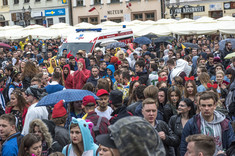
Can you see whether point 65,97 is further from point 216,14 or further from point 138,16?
point 138,16

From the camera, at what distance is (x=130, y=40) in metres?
22.2

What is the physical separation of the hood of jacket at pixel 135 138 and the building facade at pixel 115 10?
4025 centimetres

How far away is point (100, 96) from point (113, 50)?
10238 mm

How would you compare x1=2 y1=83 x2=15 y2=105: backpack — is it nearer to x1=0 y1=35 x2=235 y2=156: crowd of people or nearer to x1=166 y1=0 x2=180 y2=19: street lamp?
x1=0 y1=35 x2=235 y2=156: crowd of people

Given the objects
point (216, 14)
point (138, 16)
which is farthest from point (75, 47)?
point (138, 16)

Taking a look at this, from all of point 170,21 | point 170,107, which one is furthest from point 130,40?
point 170,107

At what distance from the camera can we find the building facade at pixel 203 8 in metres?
37.1

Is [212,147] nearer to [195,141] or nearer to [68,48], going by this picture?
[195,141]

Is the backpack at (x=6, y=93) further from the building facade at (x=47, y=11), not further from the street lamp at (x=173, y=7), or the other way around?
the building facade at (x=47, y=11)

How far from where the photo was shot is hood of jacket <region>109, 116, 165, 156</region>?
2.12 metres

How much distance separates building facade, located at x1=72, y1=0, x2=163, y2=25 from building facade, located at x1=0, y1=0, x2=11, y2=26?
12227mm

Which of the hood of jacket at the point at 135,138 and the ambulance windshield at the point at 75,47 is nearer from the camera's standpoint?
the hood of jacket at the point at 135,138

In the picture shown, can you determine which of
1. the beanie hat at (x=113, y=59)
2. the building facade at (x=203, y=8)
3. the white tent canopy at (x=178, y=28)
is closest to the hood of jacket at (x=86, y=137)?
the beanie hat at (x=113, y=59)

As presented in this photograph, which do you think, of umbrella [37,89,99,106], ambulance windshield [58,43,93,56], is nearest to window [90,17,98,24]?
ambulance windshield [58,43,93,56]
